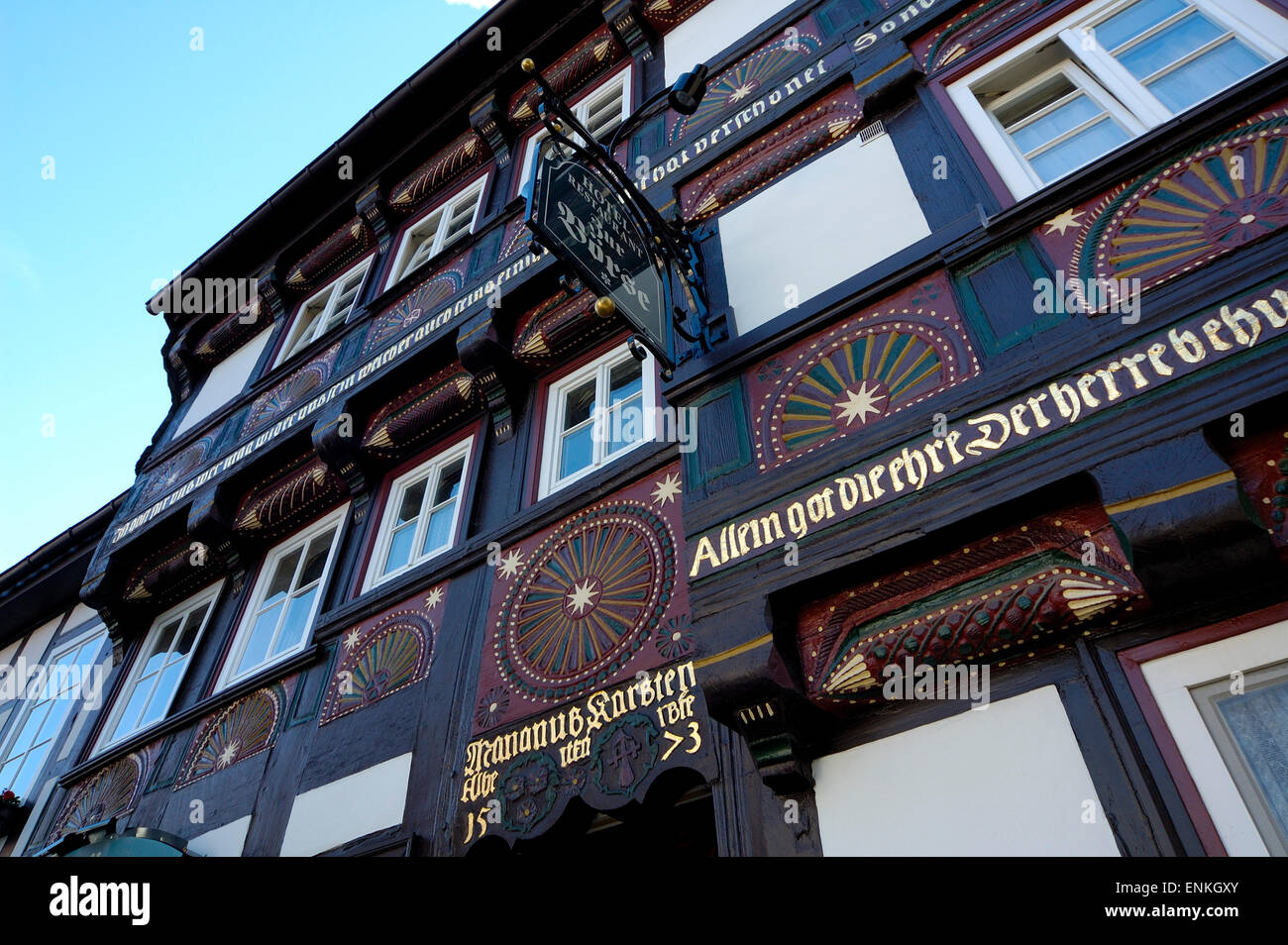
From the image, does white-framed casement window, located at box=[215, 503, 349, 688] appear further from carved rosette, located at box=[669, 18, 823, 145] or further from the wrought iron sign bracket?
carved rosette, located at box=[669, 18, 823, 145]

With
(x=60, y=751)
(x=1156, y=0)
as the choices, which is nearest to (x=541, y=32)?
(x=1156, y=0)

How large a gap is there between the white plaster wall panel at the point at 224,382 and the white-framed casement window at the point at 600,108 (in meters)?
4.74

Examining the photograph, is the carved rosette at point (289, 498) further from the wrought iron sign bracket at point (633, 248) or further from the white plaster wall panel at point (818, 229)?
the white plaster wall panel at point (818, 229)

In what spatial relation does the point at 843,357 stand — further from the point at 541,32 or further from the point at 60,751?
the point at 60,751

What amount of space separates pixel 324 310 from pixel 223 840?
6.87m

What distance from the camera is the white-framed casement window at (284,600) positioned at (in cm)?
734

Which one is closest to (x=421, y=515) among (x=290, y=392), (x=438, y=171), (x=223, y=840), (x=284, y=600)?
(x=284, y=600)

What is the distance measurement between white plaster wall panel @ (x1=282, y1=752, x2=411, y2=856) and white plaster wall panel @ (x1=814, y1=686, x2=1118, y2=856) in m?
2.91

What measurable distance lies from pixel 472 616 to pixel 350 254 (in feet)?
23.6

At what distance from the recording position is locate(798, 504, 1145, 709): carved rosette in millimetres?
3092

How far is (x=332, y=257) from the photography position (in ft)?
36.8

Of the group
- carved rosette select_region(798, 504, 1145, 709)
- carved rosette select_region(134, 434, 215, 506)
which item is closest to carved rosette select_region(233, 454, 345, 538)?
carved rosette select_region(134, 434, 215, 506)

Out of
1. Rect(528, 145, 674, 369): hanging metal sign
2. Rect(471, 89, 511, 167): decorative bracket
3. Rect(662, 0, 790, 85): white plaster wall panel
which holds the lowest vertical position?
Rect(528, 145, 674, 369): hanging metal sign

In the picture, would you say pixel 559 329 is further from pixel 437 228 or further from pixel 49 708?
pixel 49 708
